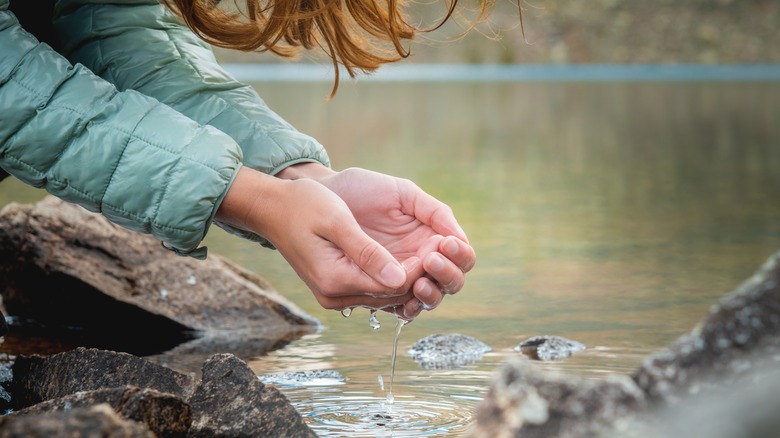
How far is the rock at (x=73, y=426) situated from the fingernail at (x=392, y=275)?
81cm

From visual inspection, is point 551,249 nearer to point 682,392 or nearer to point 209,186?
point 209,186

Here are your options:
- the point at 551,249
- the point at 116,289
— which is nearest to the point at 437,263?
the point at 116,289

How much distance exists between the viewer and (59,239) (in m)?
4.12

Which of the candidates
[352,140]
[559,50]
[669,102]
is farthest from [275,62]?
[352,140]

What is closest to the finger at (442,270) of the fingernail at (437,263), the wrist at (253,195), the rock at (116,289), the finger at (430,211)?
the fingernail at (437,263)

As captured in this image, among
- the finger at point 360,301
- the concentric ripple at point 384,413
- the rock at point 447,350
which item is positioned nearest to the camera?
the finger at point 360,301

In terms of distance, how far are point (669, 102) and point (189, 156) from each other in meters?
23.2

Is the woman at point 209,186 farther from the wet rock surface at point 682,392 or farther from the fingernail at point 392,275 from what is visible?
the wet rock surface at point 682,392

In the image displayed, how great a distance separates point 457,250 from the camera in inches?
94.4

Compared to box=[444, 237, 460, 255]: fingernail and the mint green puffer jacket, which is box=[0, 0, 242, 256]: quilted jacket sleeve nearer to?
the mint green puffer jacket

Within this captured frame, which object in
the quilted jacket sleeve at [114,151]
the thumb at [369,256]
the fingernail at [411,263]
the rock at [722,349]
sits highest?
the rock at [722,349]

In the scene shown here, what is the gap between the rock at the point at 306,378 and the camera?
3127 mm

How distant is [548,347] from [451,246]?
4.06 feet

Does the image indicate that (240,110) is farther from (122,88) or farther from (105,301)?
(105,301)
